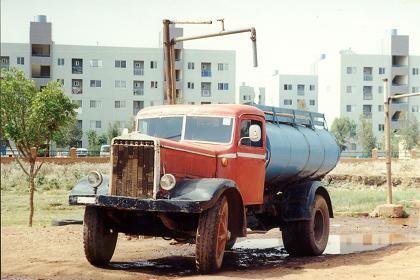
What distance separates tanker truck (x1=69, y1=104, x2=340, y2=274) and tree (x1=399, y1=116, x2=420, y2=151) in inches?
2331

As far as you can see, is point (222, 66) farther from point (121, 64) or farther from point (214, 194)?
point (214, 194)

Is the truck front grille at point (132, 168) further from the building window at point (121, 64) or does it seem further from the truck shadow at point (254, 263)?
the building window at point (121, 64)

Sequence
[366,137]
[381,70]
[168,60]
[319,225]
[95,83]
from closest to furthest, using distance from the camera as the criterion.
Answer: [319,225], [168,60], [95,83], [366,137], [381,70]

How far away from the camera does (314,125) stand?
1442 cm

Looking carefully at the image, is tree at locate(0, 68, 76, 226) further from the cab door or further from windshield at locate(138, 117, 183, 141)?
the cab door

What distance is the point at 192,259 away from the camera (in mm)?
11680

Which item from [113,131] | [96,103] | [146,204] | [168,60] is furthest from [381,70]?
[146,204]

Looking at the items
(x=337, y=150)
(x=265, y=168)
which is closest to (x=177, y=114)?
(x=265, y=168)

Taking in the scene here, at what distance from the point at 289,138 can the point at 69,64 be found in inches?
2408

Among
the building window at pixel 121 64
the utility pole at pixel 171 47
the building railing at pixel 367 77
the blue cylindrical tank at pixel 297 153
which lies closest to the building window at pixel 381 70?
the building railing at pixel 367 77

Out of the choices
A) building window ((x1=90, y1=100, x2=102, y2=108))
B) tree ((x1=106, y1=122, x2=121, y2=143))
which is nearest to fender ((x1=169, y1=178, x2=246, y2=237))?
tree ((x1=106, y1=122, x2=121, y2=143))

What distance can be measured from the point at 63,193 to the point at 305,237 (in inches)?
847

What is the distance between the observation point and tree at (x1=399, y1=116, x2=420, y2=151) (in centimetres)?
7028

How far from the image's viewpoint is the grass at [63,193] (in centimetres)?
2416
